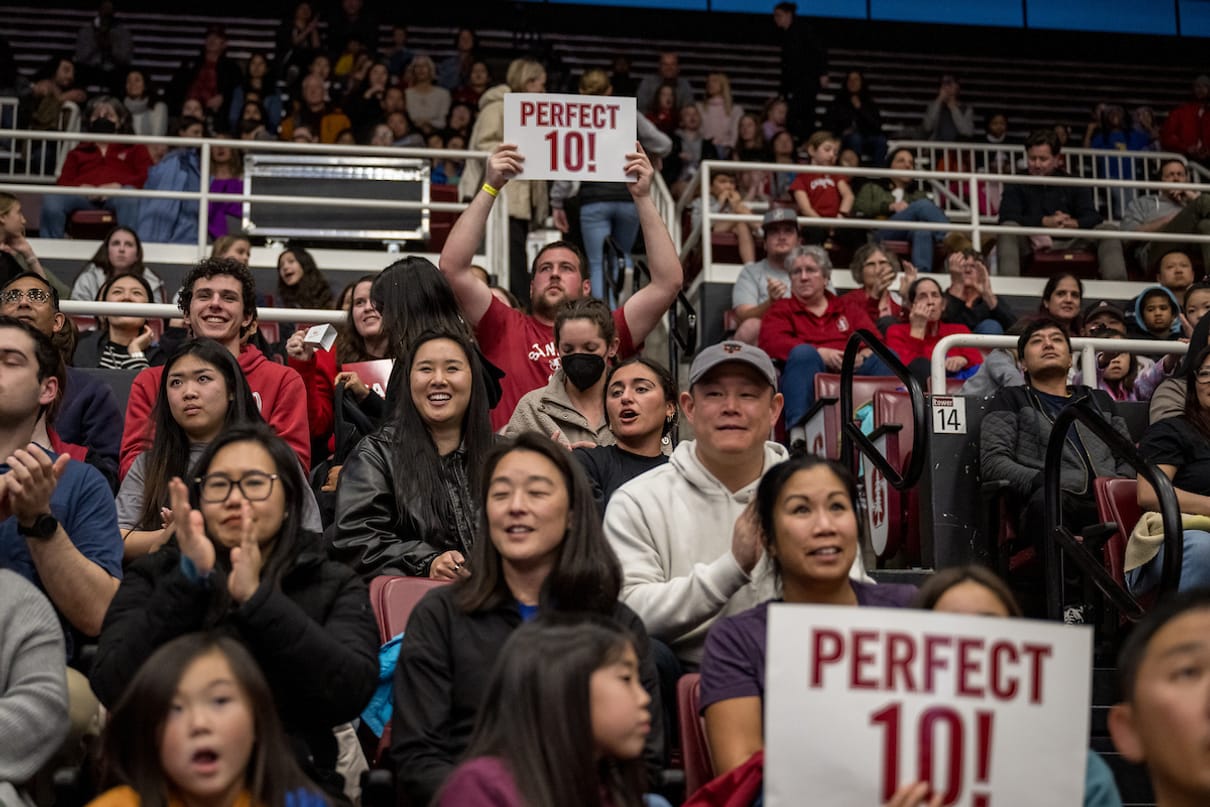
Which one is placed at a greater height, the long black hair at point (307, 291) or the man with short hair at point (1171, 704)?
the long black hair at point (307, 291)

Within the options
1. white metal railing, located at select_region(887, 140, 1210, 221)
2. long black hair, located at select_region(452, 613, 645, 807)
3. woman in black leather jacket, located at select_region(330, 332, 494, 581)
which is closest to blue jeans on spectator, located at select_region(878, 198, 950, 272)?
white metal railing, located at select_region(887, 140, 1210, 221)

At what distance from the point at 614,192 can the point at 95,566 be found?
638 centimetres

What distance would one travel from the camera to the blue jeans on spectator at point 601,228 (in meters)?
10.2

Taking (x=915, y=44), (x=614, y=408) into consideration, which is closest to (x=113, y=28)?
(x=915, y=44)

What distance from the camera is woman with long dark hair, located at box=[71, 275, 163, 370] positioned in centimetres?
737

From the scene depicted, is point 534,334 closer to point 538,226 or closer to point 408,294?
point 408,294

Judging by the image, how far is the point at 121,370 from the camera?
23.2 feet

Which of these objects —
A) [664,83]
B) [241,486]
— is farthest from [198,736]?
[664,83]

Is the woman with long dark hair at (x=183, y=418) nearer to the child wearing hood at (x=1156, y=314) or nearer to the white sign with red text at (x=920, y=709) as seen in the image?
the white sign with red text at (x=920, y=709)

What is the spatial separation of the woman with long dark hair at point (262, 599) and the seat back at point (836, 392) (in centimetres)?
388

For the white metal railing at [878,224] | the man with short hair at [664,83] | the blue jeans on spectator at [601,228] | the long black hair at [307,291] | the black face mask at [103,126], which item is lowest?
the long black hair at [307,291]

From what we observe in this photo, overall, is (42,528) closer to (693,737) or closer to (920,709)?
(693,737)

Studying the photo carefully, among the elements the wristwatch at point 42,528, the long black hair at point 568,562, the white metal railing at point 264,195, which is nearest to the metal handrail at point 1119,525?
the long black hair at point 568,562

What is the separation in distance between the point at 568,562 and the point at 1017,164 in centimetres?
1195
